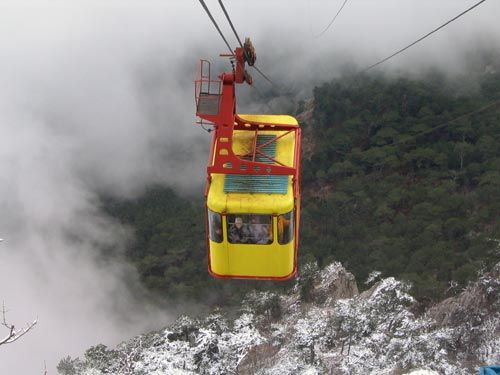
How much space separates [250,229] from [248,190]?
80cm

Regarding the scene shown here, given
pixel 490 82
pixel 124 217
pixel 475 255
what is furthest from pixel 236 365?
pixel 124 217

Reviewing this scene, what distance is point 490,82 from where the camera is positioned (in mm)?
54250

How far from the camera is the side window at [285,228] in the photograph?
10016mm

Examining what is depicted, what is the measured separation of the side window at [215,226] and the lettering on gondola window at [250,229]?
0.18 m

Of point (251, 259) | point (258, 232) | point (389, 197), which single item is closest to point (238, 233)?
point (258, 232)

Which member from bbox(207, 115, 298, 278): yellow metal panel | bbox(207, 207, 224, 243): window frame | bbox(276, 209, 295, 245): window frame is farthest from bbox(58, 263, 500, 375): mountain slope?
bbox(207, 207, 224, 243): window frame

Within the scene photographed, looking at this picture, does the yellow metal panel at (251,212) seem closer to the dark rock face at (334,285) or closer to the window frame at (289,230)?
the window frame at (289,230)

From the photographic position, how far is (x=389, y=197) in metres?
42.7

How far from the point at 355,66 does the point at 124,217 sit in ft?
131

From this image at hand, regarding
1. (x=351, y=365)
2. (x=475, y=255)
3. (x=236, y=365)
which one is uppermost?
(x=475, y=255)

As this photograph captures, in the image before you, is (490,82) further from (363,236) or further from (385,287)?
(385,287)

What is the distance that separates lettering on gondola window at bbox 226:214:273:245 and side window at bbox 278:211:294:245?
0.18 metres

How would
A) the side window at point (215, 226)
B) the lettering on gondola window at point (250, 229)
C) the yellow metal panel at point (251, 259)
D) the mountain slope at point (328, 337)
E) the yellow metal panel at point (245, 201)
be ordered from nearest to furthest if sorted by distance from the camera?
the yellow metal panel at point (245, 201) → the lettering on gondola window at point (250, 229) → the side window at point (215, 226) → the yellow metal panel at point (251, 259) → the mountain slope at point (328, 337)

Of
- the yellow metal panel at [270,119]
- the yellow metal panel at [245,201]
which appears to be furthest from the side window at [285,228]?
the yellow metal panel at [270,119]
